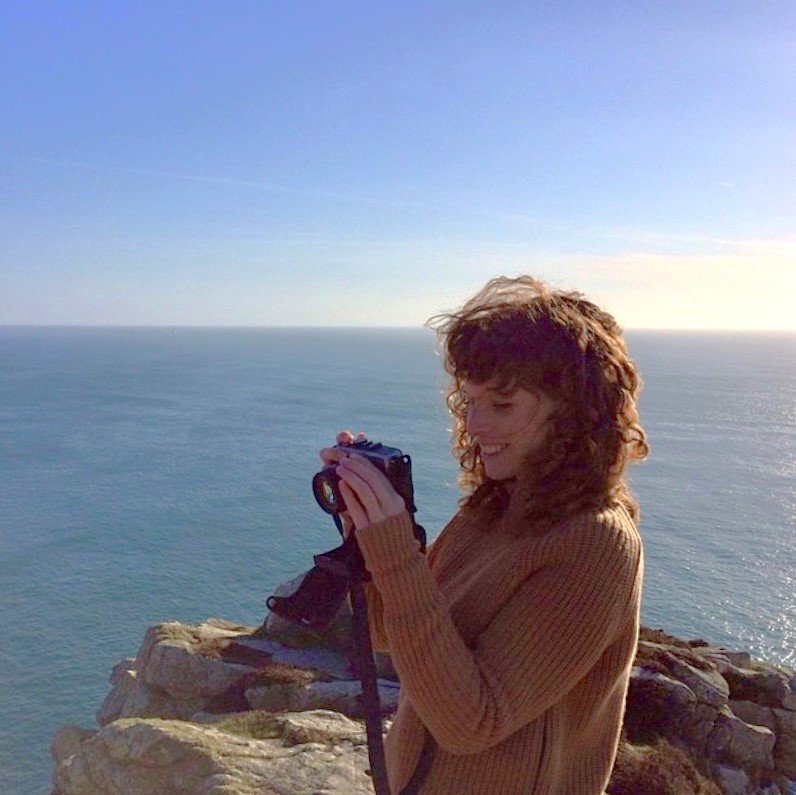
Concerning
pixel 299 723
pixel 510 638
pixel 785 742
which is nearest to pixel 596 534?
pixel 510 638

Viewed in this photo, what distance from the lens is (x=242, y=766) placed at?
8.41m

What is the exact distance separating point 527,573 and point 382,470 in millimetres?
561

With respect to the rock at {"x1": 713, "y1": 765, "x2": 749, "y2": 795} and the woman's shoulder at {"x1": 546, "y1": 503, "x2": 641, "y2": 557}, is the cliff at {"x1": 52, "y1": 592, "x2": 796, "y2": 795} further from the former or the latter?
the woman's shoulder at {"x1": 546, "y1": 503, "x2": 641, "y2": 557}

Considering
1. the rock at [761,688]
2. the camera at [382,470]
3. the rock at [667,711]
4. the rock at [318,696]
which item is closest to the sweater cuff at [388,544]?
the camera at [382,470]

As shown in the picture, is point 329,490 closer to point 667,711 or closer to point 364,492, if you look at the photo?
point 364,492

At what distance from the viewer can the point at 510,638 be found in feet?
7.13

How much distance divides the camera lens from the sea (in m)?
27.7

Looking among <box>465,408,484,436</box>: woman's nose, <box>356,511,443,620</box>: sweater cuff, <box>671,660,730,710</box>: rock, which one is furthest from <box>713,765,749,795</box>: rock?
<box>356,511,443,620</box>: sweater cuff

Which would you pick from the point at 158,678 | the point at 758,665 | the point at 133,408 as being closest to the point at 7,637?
the point at 158,678

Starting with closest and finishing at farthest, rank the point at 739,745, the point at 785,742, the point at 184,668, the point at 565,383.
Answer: the point at 565,383, the point at 739,745, the point at 785,742, the point at 184,668

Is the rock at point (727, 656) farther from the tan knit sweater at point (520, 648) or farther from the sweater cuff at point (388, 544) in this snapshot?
the sweater cuff at point (388, 544)

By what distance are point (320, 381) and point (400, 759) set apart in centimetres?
13003

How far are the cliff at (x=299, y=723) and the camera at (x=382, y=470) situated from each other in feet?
20.8

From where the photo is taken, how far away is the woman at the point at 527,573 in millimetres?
2135
